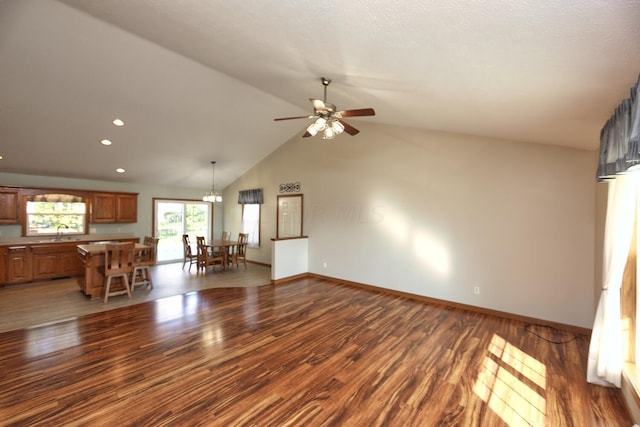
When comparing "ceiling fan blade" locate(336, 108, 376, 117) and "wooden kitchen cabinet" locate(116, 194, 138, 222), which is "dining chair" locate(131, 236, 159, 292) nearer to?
"wooden kitchen cabinet" locate(116, 194, 138, 222)

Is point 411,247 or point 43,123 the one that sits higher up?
point 43,123

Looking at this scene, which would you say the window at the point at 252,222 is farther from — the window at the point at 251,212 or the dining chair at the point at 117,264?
the dining chair at the point at 117,264

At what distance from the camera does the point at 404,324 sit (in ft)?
12.4

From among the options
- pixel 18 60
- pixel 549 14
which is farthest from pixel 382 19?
pixel 18 60

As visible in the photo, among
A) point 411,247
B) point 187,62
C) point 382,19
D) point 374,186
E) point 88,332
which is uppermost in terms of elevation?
point 187,62

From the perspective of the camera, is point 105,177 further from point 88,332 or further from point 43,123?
point 88,332

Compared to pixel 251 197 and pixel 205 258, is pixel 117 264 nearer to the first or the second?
pixel 205 258

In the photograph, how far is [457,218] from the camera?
4465 millimetres

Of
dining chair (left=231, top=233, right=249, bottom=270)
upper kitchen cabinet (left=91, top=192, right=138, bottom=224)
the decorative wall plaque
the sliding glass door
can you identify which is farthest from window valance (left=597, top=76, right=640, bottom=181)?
the sliding glass door

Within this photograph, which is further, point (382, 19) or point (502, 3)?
point (382, 19)

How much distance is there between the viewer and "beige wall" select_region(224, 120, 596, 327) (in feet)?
→ 11.9

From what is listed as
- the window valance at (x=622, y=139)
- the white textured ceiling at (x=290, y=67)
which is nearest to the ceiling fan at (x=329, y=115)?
the white textured ceiling at (x=290, y=67)

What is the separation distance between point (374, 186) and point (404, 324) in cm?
276

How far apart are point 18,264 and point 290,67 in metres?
7.00
